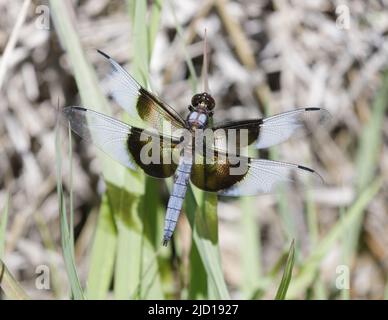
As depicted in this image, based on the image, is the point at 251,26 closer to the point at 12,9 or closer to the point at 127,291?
the point at 12,9

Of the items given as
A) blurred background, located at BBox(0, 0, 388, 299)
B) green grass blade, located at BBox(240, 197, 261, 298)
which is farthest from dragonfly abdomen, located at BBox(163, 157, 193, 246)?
blurred background, located at BBox(0, 0, 388, 299)

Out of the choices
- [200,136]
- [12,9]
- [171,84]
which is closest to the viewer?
[200,136]

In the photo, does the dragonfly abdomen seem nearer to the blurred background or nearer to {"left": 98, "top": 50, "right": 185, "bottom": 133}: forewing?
{"left": 98, "top": 50, "right": 185, "bottom": 133}: forewing

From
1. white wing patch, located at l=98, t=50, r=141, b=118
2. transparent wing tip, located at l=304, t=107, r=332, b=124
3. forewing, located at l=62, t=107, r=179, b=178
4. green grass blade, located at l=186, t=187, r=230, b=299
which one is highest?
white wing patch, located at l=98, t=50, r=141, b=118

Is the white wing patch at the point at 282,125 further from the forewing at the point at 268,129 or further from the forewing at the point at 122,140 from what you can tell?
the forewing at the point at 122,140
